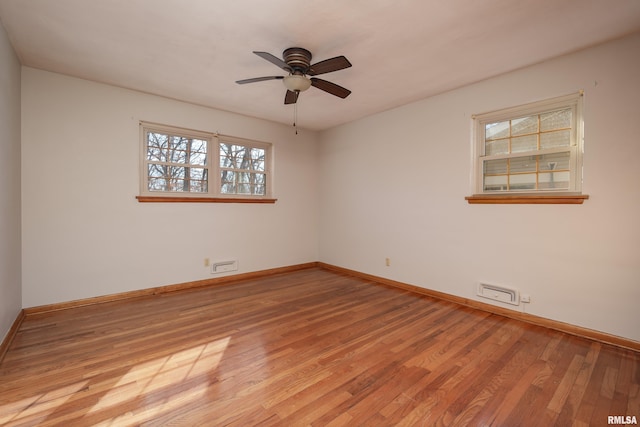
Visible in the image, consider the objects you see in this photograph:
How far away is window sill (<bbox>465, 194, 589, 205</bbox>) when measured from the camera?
2605 mm

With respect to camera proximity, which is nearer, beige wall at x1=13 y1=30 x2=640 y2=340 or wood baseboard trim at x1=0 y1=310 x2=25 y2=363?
wood baseboard trim at x1=0 y1=310 x2=25 y2=363

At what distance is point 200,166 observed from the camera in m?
4.17

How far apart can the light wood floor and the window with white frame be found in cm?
147

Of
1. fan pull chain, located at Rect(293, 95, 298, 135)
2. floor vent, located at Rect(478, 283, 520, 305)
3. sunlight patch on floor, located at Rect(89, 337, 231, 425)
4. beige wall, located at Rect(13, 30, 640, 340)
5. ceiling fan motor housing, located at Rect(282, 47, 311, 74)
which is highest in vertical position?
fan pull chain, located at Rect(293, 95, 298, 135)

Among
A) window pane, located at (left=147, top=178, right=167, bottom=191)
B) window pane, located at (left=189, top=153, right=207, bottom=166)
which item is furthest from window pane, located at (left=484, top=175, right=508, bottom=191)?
window pane, located at (left=147, top=178, right=167, bottom=191)

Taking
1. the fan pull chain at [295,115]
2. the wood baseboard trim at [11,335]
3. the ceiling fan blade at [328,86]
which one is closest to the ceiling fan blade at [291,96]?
the ceiling fan blade at [328,86]

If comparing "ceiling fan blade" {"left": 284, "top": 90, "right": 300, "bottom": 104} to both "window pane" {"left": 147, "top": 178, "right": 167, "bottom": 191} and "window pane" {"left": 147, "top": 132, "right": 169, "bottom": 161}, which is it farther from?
"window pane" {"left": 147, "top": 178, "right": 167, "bottom": 191}

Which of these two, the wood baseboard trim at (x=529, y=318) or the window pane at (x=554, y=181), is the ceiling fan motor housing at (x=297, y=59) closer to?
the window pane at (x=554, y=181)

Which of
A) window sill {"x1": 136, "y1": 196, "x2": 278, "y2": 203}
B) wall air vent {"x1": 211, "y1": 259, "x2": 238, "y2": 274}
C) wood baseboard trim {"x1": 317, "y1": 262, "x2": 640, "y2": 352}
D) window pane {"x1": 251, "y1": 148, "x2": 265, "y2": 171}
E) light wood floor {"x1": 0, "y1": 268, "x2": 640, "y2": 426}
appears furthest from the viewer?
window pane {"x1": 251, "y1": 148, "x2": 265, "y2": 171}

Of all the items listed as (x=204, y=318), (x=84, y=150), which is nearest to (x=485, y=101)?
(x=204, y=318)

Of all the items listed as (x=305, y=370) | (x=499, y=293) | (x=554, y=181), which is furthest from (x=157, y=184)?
(x=554, y=181)

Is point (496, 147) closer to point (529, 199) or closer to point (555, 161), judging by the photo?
point (555, 161)

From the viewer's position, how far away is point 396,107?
4.13 metres

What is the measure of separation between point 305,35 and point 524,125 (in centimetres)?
249
